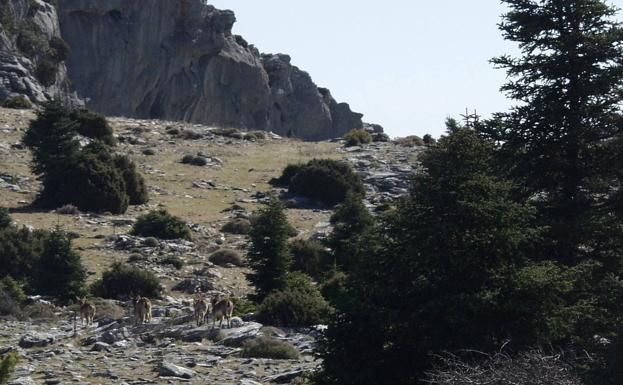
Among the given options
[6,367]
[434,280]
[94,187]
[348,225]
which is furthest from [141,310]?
[94,187]

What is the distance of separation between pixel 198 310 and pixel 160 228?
50.1 ft

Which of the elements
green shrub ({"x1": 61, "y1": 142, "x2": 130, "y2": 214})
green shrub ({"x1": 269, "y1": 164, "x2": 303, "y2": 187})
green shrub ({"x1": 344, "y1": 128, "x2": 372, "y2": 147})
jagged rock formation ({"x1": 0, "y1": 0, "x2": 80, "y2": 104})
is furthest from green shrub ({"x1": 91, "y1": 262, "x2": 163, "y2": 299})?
jagged rock formation ({"x1": 0, "y1": 0, "x2": 80, "y2": 104})

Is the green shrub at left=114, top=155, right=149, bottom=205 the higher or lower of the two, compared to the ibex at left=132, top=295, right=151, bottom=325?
higher

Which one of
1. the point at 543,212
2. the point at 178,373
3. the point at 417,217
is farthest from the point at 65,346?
the point at 543,212

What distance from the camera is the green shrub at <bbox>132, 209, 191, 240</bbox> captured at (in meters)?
37.8

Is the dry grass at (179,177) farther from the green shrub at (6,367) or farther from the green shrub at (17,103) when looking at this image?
the green shrub at (6,367)

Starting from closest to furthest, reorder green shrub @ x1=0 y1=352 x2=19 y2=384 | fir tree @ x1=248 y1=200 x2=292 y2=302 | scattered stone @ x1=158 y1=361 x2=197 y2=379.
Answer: green shrub @ x1=0 y1=352 x2=19 y2=384, scattered stone @ x1=158 y1=361 x2=197 y2=379, fir tree @ x1=248 y1=200 x2=292 y2=302

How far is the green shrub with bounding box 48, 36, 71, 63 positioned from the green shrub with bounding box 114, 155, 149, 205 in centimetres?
4401

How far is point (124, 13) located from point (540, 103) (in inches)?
3215

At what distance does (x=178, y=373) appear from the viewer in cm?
1791

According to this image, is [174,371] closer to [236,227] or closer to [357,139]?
[236,227]

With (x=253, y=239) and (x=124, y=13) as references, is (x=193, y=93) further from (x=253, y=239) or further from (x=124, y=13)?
(x=253, y=239)

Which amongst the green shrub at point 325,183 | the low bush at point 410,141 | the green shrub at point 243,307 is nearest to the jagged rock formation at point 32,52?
the low bush at point 410,141

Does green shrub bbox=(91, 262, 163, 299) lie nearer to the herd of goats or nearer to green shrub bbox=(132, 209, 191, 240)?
the herd of goats
